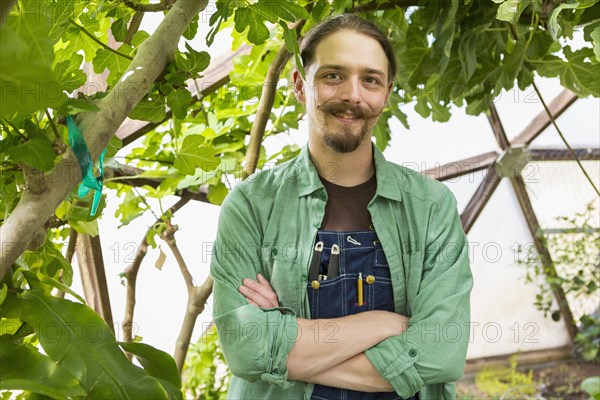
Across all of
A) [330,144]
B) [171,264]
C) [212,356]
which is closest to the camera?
[330,144]

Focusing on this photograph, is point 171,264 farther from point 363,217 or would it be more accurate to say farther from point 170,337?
point 363,217

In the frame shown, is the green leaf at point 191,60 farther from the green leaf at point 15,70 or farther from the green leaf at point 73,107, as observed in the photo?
the green leaf at point 15,70

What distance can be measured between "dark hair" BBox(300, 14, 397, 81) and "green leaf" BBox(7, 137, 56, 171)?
0.72 m

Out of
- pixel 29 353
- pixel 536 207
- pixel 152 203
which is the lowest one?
pixel 29 353

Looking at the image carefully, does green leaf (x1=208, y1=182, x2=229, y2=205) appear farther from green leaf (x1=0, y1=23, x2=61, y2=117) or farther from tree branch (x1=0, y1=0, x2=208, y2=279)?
green leaf (x1=0, y1=23, x2=61, y2=117)

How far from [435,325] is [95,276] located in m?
1.21

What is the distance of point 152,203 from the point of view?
7.29ft

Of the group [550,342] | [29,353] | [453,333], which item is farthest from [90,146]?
[550,342]

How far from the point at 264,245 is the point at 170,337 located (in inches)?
67.2

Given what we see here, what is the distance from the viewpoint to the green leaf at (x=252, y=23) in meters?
1.15

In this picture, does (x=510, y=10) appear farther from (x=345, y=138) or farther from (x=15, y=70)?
(x=15, y=70)

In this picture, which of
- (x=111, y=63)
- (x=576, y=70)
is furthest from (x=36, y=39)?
(x=576, y=70)

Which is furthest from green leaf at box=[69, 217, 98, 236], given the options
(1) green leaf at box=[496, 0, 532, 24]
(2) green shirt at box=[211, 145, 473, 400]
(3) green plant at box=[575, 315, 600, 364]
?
(3) green plant at box=[575, 315, 600, 364]

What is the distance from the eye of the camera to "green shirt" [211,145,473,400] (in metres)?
1.30
